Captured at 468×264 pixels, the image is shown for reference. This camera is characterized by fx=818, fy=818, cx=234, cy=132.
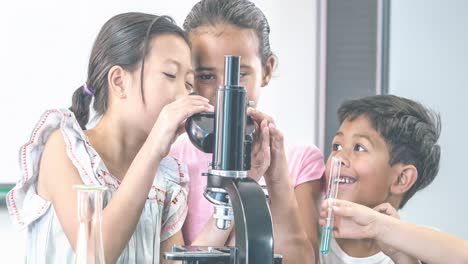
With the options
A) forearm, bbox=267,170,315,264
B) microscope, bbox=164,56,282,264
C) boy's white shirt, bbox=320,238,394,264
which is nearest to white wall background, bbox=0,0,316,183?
boy's white shirt, bbox=320,238,394,264

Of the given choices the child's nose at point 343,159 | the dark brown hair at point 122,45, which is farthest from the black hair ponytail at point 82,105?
the child's nose at point 343,159

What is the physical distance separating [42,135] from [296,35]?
1.24m

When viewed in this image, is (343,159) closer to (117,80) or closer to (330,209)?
(330,209)

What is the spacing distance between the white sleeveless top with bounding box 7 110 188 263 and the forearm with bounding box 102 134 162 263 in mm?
114

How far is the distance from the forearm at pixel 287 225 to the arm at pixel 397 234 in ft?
0.42

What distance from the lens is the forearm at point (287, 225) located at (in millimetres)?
1298

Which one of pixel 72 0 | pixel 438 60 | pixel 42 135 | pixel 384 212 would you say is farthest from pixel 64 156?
pixel 438 60

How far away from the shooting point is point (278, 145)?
1268mm

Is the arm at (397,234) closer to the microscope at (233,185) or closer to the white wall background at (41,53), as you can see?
the microscope at (233,185)

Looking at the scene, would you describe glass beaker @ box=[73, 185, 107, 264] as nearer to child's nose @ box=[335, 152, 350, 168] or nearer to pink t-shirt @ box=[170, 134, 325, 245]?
pink t-shirt @ box=[170, 134, 325, 245]

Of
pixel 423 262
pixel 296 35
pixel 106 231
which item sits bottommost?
pixel 423 262

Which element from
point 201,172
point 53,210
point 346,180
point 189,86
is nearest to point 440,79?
point 346,180

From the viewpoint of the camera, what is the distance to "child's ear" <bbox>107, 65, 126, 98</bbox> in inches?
56.1

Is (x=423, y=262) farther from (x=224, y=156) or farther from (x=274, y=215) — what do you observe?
(x=224, y=156)
